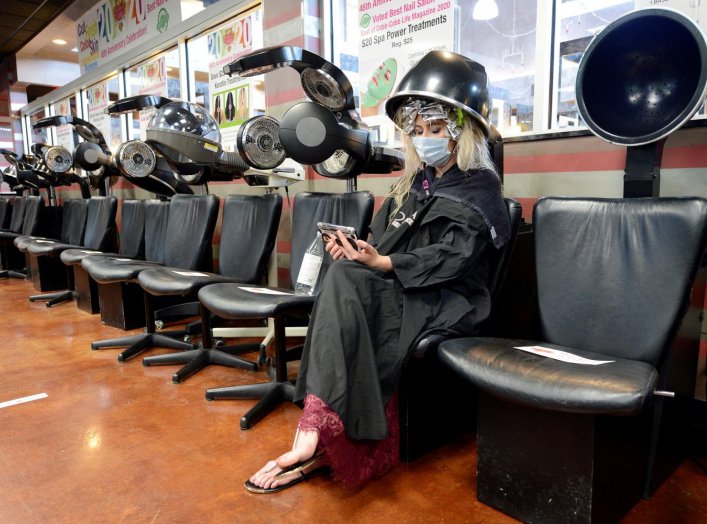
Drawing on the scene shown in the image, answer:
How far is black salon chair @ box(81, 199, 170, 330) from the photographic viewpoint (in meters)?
3.56

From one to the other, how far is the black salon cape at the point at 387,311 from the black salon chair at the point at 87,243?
3782 millimetres

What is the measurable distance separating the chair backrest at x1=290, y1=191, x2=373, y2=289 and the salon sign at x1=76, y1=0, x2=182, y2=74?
3.40m

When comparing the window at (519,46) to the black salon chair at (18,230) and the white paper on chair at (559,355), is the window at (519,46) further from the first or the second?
the black salon chair at (18,230)

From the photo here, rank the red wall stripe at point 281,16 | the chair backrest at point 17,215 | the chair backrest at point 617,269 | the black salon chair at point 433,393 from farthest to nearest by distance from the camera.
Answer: the chair backrest at point 17,215
the red wall stripe at point 281,16
the black salon chair at point 433,393
the chair backrest at point 617,269

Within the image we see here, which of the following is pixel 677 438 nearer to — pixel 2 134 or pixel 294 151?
pixel 294 151

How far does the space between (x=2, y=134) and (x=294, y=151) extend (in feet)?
35.9

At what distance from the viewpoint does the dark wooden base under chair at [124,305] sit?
3.63m

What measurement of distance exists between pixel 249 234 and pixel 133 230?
1.75 m

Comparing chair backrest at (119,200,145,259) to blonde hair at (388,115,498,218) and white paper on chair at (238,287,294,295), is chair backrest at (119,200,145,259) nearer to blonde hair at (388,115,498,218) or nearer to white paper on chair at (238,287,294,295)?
white paper on chair at (238,287,294,295)

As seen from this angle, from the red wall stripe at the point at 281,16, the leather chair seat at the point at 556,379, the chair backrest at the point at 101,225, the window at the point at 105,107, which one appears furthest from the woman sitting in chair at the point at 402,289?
the window at the point at 105,107

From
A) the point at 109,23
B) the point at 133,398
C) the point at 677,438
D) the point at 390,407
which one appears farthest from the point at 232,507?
the point at 109,23

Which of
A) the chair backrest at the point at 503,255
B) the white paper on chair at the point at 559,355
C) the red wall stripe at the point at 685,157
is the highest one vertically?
the red wall stripe at the point at 685,157

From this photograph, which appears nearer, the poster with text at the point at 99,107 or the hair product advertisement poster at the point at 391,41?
the hair product advertisement poster at the point at 391,41

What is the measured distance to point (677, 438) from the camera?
176 cm
